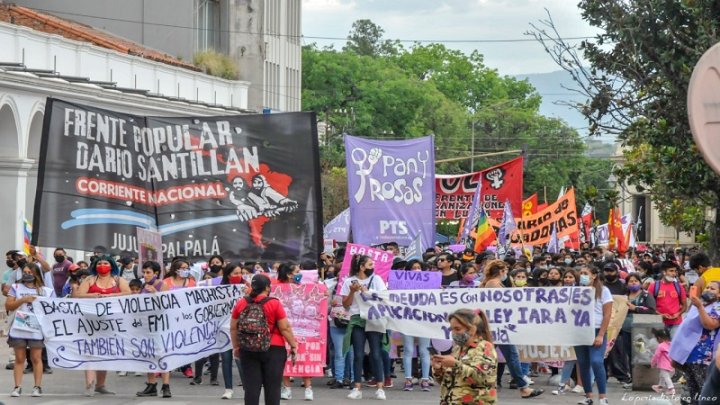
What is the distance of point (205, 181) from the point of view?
17953 millimetres

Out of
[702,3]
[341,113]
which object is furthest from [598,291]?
[341,113]

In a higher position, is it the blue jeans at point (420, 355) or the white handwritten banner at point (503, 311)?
the white handwritten banner at point (503, 311)

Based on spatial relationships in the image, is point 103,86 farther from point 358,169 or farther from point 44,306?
point 44,306

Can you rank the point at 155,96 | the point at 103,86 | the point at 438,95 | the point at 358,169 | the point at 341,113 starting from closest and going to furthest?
the point at 358,169 < the point at 103,86 < the point at 155,96 < the point at 341,113 < the point at 438,95

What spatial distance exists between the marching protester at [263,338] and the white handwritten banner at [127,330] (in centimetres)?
371

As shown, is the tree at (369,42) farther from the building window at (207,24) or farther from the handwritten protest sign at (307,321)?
the handwritten protest sign at (307,321)

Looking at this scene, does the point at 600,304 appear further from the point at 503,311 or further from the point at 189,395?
the point at 189,395

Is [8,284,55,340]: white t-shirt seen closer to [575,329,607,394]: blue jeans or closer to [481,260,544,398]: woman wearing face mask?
[481,260,544,398]: woman wearing face mask

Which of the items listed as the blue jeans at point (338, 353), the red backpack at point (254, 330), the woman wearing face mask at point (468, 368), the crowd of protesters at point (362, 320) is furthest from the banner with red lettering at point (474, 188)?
the woman wearing face mask at point (468, 368)

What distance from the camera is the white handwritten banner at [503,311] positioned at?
17.2m

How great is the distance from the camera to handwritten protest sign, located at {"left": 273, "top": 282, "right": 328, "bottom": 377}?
1786cm

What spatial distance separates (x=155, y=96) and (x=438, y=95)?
5978cm

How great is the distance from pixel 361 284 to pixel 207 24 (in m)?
56.0

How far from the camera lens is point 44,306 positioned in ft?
57.4
